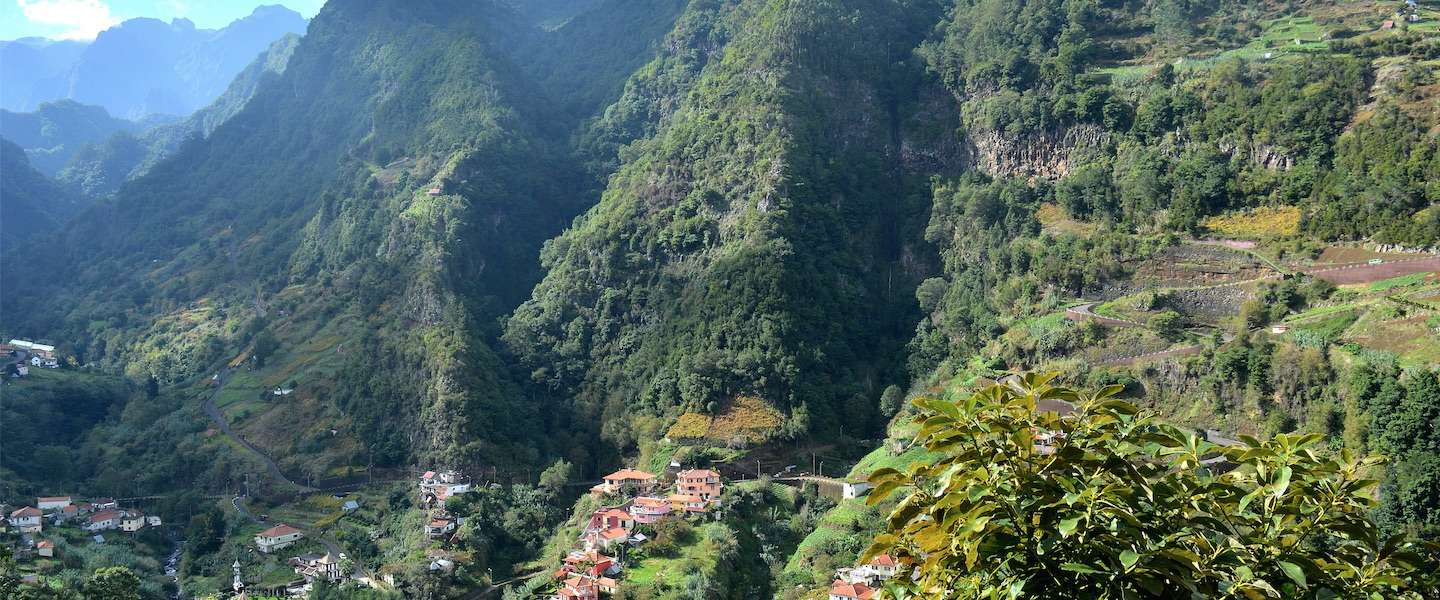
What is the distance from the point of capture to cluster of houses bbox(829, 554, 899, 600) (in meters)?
29.2

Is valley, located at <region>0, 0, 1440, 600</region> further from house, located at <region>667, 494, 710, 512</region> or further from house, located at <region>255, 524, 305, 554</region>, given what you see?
house, located at <region>255, 524, 305, 554</region>

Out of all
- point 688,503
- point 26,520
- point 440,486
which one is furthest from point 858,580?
point 26,520

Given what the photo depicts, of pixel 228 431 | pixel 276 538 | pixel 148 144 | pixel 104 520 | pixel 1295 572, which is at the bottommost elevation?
pixel 276 538

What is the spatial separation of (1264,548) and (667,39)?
68601 mm

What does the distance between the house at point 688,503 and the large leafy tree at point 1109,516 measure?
3171 cm

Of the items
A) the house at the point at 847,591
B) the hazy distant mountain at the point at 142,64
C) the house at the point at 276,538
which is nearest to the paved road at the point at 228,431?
the house at the point at 276,538

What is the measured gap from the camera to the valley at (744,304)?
3353 centimetres

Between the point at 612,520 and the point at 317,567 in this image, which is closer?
the point at 612,520

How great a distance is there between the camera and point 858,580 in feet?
102

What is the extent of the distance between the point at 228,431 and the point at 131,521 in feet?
A: 25.8

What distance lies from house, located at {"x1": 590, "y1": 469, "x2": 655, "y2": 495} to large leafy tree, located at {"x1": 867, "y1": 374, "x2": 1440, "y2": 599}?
35.2m

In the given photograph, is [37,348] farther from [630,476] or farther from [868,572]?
[868,572]

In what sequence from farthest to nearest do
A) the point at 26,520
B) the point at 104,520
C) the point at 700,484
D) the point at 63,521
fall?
the point at 104,520, the point at 63,521, the point at 26,520, the point at 700,484

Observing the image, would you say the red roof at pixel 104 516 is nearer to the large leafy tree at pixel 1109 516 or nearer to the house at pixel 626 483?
the house at pixel 626 483
